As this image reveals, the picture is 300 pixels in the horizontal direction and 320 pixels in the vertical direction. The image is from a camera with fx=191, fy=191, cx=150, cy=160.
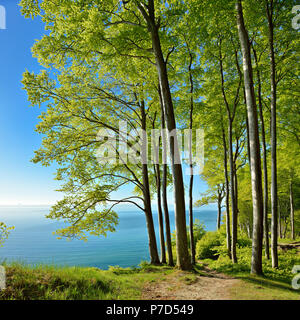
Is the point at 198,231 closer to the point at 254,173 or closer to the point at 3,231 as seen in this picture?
the point at 254,173

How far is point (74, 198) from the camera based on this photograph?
864cm

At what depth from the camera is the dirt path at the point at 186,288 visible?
408cm

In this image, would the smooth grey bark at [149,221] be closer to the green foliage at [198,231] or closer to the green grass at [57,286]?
the green grass at [57,286]

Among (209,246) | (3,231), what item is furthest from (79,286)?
(209,246)

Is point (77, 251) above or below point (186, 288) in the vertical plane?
below

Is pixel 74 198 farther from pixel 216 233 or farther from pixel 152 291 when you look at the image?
pixel 216 233

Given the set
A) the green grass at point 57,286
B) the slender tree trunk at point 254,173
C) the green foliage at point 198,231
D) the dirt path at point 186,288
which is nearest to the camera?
the green grass at point 57,286

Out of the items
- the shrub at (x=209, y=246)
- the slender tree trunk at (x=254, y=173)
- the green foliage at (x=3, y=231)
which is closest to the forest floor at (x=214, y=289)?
the slender tree trunk at (x=254, y=173)

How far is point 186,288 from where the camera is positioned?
470 cm

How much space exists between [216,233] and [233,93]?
11.1 meters

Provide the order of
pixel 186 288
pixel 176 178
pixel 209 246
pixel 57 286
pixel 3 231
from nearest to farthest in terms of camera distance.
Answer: pixel 3 231, pixel 57 286, pixel 186 288, pixel 176 178, pixel 209 246

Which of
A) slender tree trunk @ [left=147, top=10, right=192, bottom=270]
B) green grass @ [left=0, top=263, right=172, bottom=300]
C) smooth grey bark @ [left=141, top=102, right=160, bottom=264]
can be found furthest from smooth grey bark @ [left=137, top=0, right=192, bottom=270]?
smooth grey bark @ [left=141, top=102, right=160, bottom=264]

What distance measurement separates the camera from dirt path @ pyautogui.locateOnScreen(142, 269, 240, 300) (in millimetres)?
4082

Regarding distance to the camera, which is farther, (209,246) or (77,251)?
(77,251)
